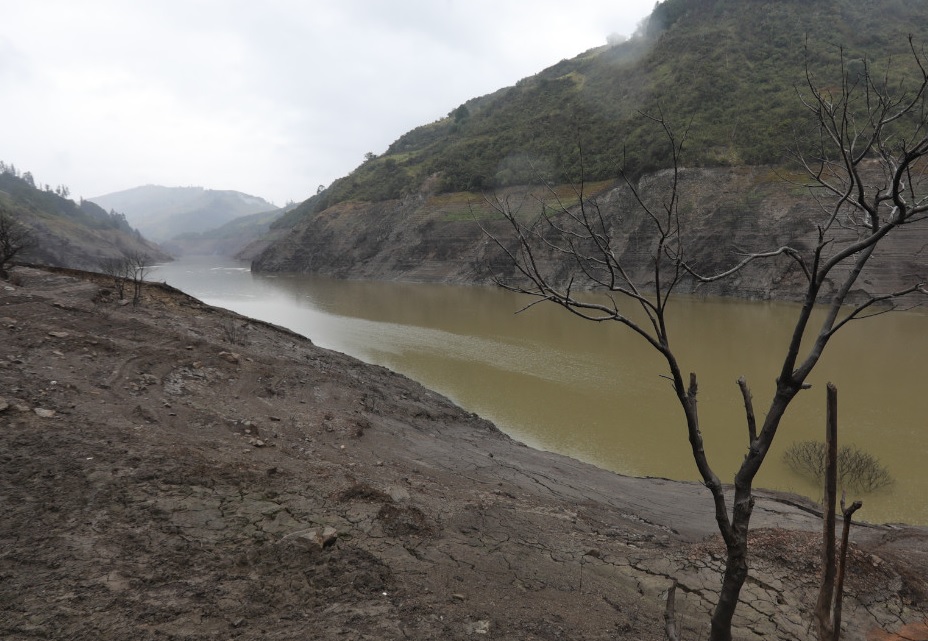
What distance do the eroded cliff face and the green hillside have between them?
2.58 m

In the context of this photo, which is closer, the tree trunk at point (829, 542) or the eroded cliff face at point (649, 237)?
the tree trunk at point (829, 542)

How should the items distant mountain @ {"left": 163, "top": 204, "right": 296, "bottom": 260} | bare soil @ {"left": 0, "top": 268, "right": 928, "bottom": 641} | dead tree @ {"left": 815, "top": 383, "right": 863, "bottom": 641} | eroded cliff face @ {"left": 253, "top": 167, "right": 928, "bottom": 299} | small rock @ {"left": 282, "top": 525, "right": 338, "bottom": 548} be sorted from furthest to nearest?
distant mountain @ {"left": 163, "top": 204, "right": 296, "bottom": 260} < eroded cliff face @ {"left": 253, "top": 167, "right": 928, "bottom": 299} < small rock @ {"left": 282, "top": 525, "right": 338, "bottom": 548} < bare soil @ {"left": 0, "top": 268, "right": 928, "bottom": 641} < dead tree @ {"left": 815, "top": 383, "right": 863, "bottom": 641}

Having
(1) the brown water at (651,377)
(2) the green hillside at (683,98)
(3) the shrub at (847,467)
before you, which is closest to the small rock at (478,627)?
(1) the brown water at (651,377)

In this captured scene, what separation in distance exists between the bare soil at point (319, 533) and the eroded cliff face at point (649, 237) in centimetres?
1384

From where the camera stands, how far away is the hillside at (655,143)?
38906 mm

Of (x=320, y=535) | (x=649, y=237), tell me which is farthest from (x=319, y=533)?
(x=649, y=237)

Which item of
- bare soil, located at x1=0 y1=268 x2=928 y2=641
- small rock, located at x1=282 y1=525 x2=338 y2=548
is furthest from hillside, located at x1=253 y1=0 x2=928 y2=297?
small rock, located at x1=282 y1=525 x2=338 y2=548

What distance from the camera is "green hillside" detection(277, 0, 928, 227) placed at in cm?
4394

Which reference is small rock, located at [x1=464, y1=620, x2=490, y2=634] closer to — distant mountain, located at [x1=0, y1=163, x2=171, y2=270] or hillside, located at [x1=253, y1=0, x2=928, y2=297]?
hillside, located at [x1=253, y1=0, x2=928, y2=297]

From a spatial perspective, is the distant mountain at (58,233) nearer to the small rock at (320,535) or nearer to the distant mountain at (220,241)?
the distant mountain at (220,241)

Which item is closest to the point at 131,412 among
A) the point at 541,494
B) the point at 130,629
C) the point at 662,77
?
the point at 130,629

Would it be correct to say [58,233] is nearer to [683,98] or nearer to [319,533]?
[683,98]

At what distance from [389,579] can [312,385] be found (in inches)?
273

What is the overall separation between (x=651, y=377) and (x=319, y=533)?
45.4ft
